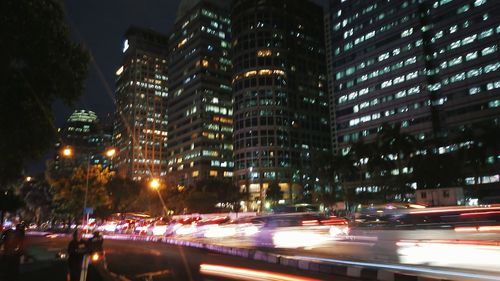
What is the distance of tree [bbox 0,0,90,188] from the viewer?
10492 millimetres

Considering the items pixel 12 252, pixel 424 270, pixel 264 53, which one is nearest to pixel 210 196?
pixel 264 53

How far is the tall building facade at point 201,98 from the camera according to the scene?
151 metres

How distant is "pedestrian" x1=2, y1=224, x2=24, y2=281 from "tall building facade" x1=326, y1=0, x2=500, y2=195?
252ft

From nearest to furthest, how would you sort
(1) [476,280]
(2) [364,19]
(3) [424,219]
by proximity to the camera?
(1) [476,280] → (3) [424,219] → (2) [364,19]

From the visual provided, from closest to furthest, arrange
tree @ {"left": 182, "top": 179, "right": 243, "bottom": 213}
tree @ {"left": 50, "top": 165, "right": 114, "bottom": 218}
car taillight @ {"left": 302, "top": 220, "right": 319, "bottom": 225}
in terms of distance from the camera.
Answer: car taillight @ {"left": 302, "top": 220, "right": 319, "bottom": 225}, tree @ {"left": 50, "top": 165, "right": 114, "bottom": 218}, tree @ {"left": 182, "top": 179, "right": 243, "bottom": 213}

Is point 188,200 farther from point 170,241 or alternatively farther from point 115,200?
point 170,241

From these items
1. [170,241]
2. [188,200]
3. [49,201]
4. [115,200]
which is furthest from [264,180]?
[170,241]

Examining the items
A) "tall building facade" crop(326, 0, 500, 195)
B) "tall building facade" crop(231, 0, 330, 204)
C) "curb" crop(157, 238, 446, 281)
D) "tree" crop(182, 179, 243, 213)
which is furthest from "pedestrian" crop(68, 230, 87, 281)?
"tall building facade" crop(231, 0, 330, 204)

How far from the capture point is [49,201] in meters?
55.6

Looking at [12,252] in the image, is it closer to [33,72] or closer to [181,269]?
[181,269]

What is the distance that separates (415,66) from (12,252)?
100m

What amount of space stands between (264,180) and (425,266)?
114688 millimetres

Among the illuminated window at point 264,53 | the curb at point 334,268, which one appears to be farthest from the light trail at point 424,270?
the illuminated window at point 264,53

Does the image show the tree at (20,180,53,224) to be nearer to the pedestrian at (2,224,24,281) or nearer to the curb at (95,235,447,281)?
the pedestrian at (2,224,24,281)
